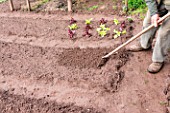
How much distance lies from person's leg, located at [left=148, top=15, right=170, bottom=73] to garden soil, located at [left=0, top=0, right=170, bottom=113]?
0.13 m

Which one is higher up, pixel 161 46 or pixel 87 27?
pixel 87 27

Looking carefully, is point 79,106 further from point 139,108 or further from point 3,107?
point 3,107

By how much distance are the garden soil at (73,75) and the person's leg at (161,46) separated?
0.13m

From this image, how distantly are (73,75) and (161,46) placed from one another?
61.7 inches

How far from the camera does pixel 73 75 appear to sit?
4133 millimetres

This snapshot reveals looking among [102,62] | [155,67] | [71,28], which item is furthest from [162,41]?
[71,28]

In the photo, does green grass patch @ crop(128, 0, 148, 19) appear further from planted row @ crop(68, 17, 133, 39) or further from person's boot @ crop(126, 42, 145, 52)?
person's boot @ crop(126, 42, 145, 52)

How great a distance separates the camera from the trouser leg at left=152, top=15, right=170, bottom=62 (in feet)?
11.9

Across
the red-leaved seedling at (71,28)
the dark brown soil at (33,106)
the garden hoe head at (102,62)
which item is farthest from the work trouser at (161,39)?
the red-leaved seedling at (71,28)

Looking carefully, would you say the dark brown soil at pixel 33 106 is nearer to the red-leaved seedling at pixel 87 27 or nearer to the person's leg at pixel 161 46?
the person's leg at pixel 161 46

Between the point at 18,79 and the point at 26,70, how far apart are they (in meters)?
0.26

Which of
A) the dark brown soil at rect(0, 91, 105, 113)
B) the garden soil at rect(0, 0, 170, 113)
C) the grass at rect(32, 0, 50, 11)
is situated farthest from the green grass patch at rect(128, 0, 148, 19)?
the dark brown soil at rect(0, 91, 105, 113)

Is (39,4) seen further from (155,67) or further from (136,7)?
(155,67)

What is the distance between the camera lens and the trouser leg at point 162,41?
11.9ft
